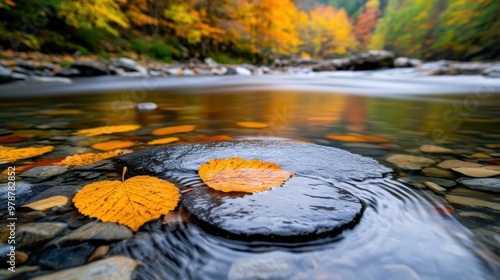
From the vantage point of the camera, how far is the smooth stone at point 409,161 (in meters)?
1.18

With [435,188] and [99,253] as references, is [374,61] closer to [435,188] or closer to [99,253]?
[435,188]

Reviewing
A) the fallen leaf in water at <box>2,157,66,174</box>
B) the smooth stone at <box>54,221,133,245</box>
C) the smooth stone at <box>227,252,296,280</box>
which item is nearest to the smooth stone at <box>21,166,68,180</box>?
the fallen leaf in water at <box>2,157,66,174</box>

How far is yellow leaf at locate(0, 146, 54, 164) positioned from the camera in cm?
126

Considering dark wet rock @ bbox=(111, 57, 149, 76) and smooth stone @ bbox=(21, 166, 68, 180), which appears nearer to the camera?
smooth stone @ bbox=(21, 166, 68, 180)

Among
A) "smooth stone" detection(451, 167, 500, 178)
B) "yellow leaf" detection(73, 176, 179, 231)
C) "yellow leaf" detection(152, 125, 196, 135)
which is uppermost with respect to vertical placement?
"smooth stone" detection(451, 167, 500, 178)

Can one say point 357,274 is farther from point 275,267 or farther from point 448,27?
point 448,27

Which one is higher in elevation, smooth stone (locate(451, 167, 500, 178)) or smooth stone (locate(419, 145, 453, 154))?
smooth stone (locate(451, 167, 500, 178))

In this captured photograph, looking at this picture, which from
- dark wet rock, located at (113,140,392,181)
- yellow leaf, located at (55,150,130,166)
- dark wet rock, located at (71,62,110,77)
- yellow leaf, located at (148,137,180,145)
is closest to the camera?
dark wet rock, located at (113,140,392,181)

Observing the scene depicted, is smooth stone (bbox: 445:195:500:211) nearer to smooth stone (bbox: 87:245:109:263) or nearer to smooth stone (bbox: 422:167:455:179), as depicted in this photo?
smooth stone (bbox: 422:167:455:179)

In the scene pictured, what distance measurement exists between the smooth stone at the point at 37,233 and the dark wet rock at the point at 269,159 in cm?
38

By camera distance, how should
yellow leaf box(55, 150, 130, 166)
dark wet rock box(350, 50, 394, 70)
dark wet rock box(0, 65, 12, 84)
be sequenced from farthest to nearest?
dark wet rock box(350, 50, 394, 70), dark wet rock box(0, 65, 12, 84), yellow leaf box(55, 150, 130, 166)

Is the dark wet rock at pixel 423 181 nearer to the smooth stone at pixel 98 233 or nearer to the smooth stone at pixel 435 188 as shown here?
the smooth stone at pixel 435 188

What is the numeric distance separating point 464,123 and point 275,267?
2380 mm

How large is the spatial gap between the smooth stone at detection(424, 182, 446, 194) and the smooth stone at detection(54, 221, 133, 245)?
0.91m
